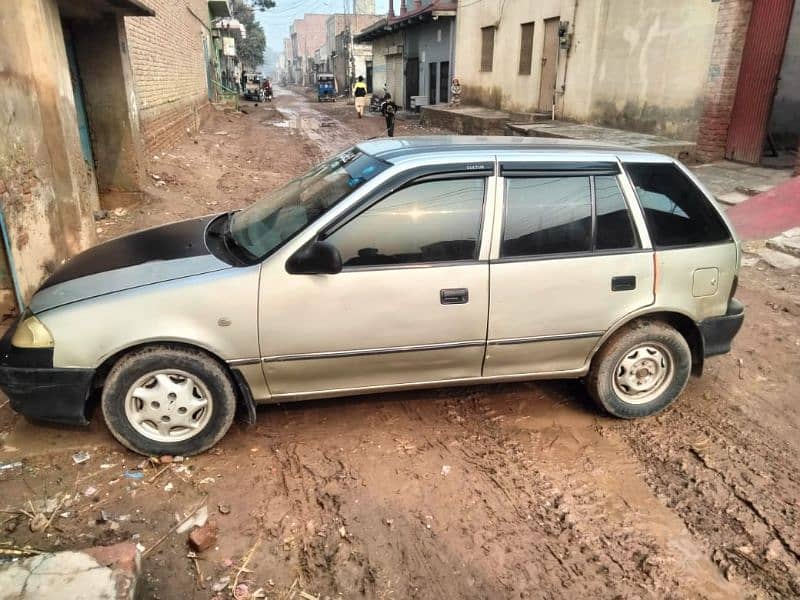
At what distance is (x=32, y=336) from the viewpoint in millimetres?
3090

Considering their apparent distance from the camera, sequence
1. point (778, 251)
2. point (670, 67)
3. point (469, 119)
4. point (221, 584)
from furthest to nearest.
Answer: point (469, 119) → point (670, 67) → point (778, 251) → point (221, 584)

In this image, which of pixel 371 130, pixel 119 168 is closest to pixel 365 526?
pixel 119 168

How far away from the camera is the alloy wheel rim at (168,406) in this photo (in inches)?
124

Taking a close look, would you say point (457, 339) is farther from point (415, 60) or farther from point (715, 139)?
point (415, 60)

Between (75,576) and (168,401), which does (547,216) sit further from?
(75,576)

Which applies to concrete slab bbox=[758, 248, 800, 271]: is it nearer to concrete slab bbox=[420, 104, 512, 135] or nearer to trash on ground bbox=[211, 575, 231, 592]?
trash on ground bbox=[211, 575, 231, 592]

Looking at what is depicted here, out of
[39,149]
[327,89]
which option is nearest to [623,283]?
[39,149]

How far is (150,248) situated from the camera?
12.1 ft

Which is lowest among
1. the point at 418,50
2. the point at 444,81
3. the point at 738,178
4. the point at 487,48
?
the point at 738,178

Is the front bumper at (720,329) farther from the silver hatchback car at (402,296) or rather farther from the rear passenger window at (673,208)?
the rear passenger window at (673,208)

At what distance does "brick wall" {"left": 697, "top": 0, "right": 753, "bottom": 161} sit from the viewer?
1028 centimetres

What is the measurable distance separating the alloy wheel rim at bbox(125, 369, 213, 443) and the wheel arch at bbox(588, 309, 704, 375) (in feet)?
7.68

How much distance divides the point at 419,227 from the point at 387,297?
44 centimetres

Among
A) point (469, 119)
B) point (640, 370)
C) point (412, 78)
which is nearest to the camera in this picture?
point (640, 370)
